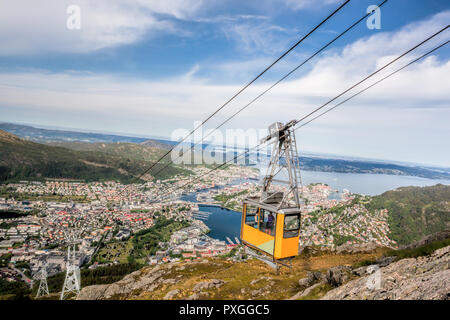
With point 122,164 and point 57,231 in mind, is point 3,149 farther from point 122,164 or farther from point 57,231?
point 57,231

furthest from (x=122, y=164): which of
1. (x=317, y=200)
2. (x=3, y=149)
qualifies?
(x=317, y=200)

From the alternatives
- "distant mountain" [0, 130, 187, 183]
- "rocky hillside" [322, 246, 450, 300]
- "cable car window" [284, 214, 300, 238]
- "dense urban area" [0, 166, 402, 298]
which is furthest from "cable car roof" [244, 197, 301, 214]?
"distant mountain" [0, 130, 187, 183]

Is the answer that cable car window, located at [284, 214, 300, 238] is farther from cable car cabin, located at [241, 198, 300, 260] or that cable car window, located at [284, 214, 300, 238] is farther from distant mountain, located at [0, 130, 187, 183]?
distant mountain, located at [0, 130, 187, 183]

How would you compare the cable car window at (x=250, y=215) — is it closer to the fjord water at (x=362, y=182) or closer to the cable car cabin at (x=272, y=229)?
the cable car cabin at (x=272, y=229)

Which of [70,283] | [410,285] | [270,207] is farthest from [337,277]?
[70,283]

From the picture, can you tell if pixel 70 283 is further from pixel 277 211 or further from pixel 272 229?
pixel 277 211

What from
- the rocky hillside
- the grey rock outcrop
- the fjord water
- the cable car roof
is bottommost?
the fjord water
